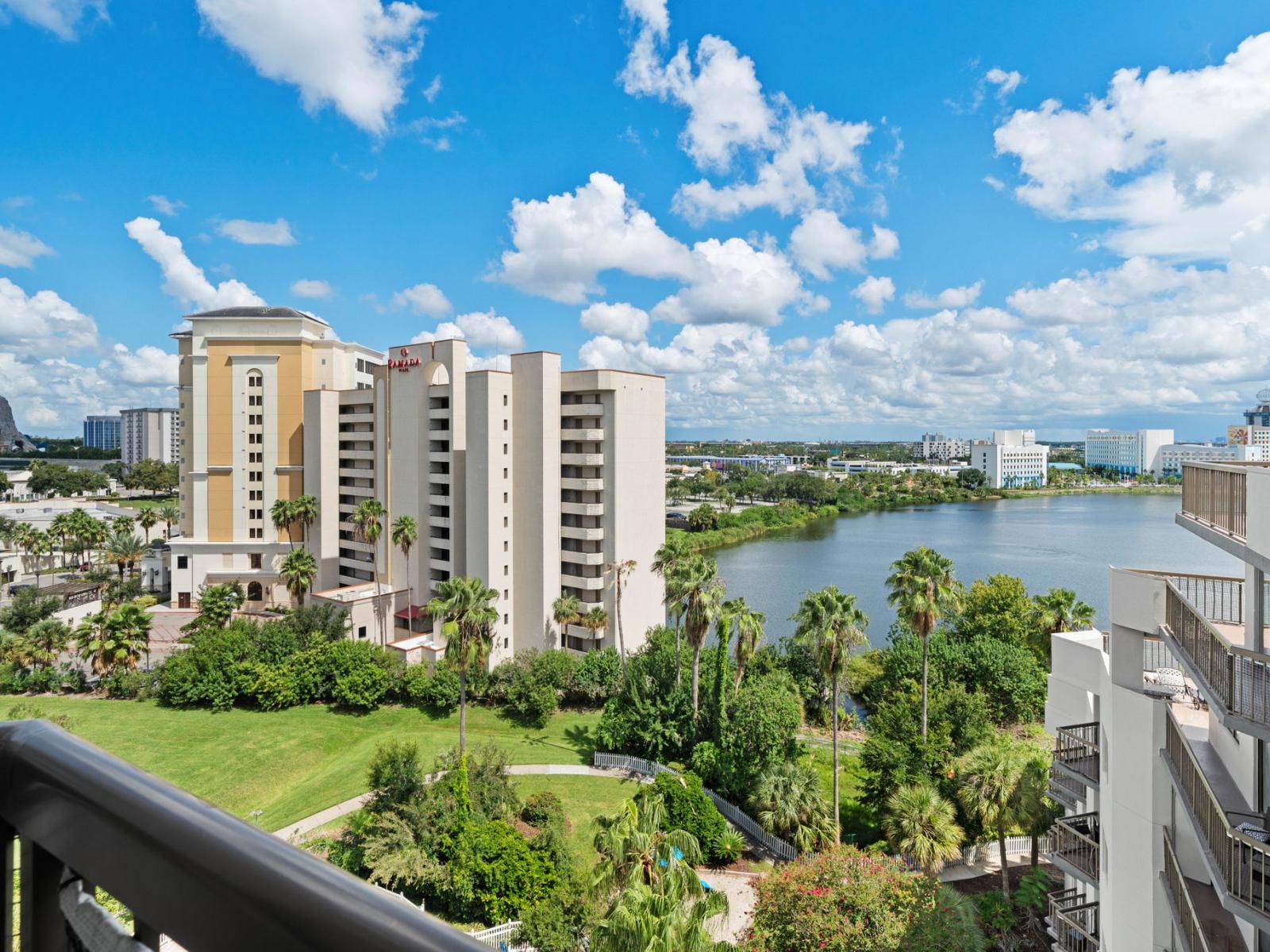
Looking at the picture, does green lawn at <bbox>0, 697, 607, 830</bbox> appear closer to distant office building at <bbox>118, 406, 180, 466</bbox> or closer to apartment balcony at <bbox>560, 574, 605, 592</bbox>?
apartment balcony at <bbox>560, 574, 605, 592</bbox>

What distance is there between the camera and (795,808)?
19141mm

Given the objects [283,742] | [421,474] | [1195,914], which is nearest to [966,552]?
[421,474]

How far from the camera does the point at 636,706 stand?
24234 millimetres

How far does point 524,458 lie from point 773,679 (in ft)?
48.1

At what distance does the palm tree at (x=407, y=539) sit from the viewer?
34.8 m

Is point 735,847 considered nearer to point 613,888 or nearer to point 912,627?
point 613,888

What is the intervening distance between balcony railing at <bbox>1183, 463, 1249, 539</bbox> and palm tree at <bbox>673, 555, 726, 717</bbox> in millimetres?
Result: 15426

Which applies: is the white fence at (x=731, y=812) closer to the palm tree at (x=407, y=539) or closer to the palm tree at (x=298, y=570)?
the palm tree at (x=407, y=539)

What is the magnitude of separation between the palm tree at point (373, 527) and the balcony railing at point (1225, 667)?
1339 inches

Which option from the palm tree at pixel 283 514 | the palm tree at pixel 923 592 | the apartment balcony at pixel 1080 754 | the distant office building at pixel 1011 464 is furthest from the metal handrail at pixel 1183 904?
the distant office building at pixel 1011 464

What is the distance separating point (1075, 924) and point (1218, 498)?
8528mm

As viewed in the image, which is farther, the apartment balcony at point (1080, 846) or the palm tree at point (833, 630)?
the palm tree at point (833, 630)

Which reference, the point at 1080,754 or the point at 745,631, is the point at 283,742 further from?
the point at 1080,754

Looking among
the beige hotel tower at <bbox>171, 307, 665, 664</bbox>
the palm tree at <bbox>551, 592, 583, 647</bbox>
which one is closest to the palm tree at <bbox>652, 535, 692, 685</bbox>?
the beige hotel tower at <bbox>171, 307, 665, 664</bbox>
